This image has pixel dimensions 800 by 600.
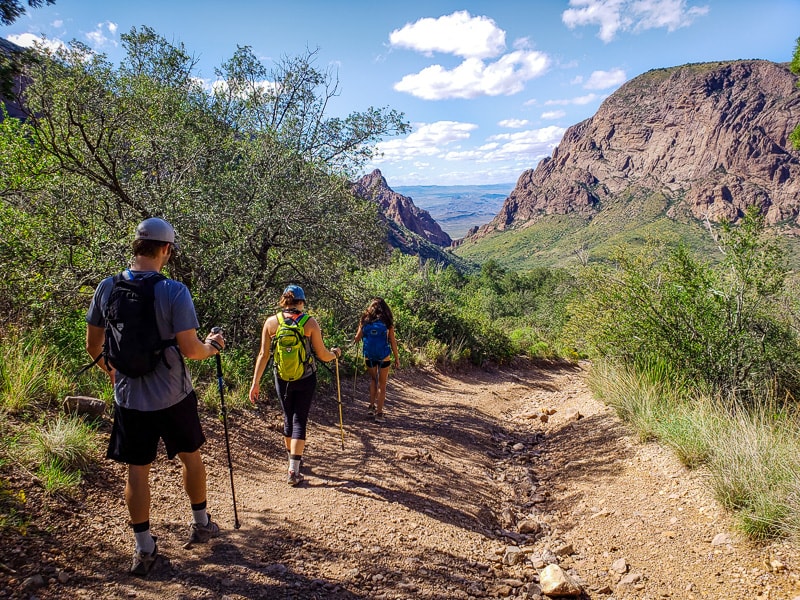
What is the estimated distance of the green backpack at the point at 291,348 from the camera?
4.66 metres

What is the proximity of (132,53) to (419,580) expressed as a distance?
1039cm

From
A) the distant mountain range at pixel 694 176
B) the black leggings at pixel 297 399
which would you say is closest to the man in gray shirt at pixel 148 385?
the black leggings at pixel 297 399

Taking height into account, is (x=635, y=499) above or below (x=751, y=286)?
below

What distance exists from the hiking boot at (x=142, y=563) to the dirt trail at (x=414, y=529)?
0.21 feet

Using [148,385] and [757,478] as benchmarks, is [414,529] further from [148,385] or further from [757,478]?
[757,478]

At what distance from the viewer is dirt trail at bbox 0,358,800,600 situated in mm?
2949

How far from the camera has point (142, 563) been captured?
2.82 meters

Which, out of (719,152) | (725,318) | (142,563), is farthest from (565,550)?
(719,152)

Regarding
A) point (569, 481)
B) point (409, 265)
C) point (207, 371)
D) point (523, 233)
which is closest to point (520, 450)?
point (569, 481)

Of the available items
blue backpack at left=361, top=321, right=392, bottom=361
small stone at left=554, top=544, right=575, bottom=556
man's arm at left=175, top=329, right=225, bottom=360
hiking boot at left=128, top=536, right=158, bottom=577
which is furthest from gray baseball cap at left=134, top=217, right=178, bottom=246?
blue backpack at left=361, top=321, right=392, bottom=361

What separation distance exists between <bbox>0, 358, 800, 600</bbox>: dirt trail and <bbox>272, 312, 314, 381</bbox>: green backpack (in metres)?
1.21

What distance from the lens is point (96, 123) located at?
6.61m

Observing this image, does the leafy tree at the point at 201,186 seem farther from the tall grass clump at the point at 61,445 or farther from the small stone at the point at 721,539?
the small stone at the point at 721,539

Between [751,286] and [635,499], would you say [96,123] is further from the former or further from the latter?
[751,286]
